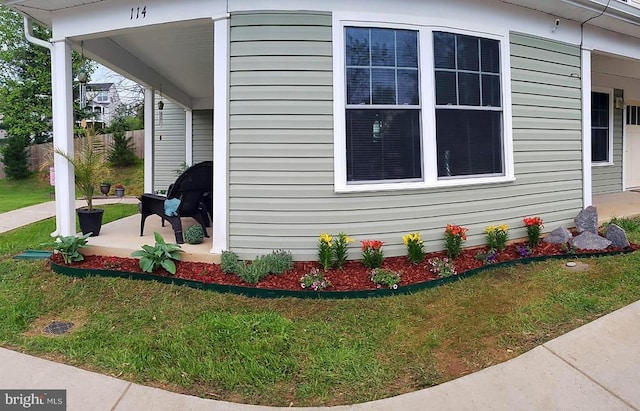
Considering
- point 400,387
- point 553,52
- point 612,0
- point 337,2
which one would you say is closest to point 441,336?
point 400,387

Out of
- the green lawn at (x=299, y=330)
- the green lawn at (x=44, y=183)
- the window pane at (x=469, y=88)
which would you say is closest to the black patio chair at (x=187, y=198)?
the green lawn at (x=299, y=330)

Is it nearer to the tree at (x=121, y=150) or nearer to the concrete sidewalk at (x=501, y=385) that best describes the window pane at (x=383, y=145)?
the concrete sidewalk at (x=501, y=385)

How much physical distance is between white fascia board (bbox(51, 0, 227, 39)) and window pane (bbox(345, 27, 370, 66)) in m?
1.24

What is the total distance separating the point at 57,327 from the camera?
3.41m

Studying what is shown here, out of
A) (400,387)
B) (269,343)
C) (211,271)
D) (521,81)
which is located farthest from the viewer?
(521,81)

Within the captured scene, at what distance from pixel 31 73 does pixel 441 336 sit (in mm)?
22050

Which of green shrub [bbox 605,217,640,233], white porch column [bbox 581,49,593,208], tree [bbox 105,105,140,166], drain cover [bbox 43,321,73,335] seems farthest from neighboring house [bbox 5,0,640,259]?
tree [bbox 105,105,140,166]

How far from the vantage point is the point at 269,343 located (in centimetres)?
303

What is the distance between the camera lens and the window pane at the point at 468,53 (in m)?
4.71

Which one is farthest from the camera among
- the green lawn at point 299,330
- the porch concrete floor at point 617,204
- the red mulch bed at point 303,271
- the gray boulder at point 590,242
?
the porch concrete floor at point 617,204

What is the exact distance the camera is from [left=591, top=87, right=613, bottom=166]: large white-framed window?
350 inches

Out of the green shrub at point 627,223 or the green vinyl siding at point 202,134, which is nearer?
the green shrub at point 627,223

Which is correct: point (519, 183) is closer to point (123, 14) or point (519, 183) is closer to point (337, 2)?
point (337, 2)

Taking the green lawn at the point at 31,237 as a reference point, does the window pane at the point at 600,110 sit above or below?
above
